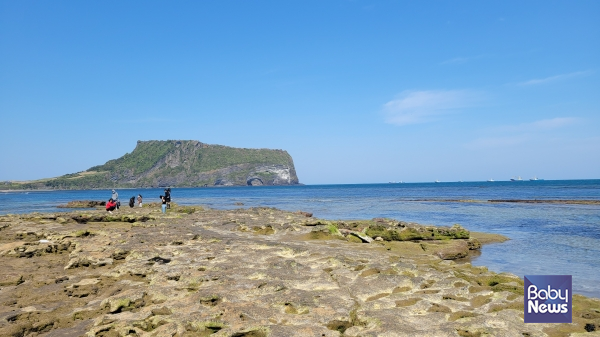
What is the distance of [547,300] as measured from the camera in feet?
26.2

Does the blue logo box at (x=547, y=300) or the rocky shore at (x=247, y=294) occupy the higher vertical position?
the blue logo box at (x=547, y=300)

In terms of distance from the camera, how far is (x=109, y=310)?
8.60 metres

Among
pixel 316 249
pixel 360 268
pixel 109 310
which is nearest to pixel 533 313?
pixel 360 268

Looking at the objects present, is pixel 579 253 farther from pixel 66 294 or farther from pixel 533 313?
pixel 66 294

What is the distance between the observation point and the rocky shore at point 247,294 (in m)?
7.33

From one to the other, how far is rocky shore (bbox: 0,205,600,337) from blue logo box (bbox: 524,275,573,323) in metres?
0.22

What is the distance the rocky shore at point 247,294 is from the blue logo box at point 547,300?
22 centimetres

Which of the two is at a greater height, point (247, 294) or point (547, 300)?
point (547, 300)

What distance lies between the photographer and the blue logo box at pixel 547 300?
7566mm

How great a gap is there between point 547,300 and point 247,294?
6.78m

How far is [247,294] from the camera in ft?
30.2

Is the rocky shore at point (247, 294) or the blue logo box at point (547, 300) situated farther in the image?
the blue logo box at point (547, 300)

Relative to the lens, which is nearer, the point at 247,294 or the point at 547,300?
the point at 547,300

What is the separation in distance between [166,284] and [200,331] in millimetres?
3479
